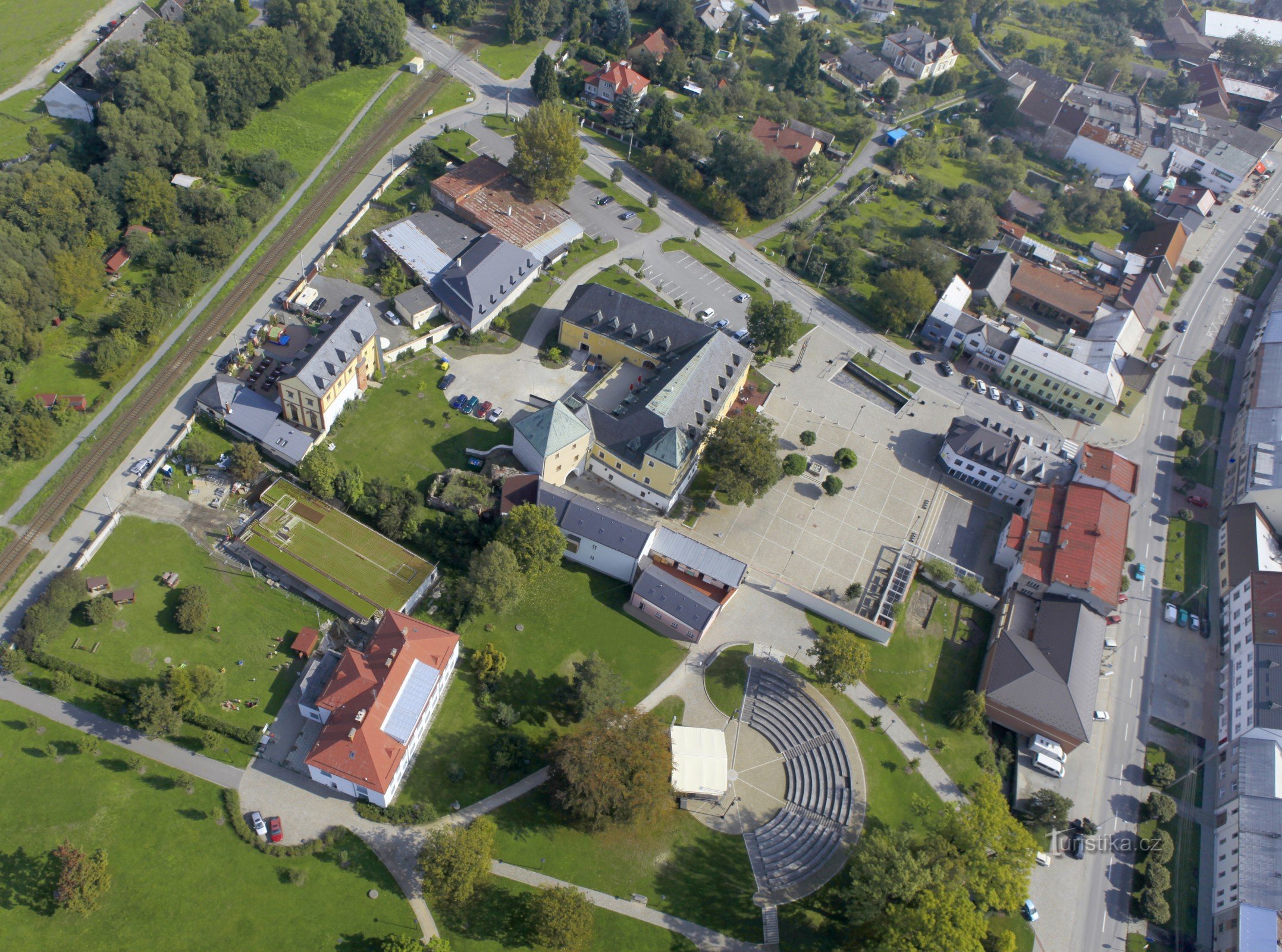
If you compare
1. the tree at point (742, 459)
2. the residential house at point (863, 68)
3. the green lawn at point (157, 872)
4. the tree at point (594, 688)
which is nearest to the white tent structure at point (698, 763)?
the tree at point (594, 688)

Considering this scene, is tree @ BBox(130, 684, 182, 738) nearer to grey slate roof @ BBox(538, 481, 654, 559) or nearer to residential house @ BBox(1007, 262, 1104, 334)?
grey slate roof @ BBox(538, 481, 654, 559)

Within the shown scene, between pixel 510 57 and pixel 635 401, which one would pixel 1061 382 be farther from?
pixel 510 57

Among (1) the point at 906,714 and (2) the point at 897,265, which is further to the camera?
(2) the point at 897,265

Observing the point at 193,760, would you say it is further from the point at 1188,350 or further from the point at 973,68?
the point at 973,68

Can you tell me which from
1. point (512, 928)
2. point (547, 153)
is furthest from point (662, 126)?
point (512, 928)

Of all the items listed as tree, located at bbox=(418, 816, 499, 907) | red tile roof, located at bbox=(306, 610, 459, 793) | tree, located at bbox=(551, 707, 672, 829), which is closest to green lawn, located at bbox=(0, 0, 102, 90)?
red tile roof, located at bbox=(306, 610, 459, 793)

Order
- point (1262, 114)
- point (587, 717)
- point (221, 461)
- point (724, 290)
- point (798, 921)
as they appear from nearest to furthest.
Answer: point (798, 921) → point (587, 717) → point (221, 461) → point (724, 290) → point (1262, 114)

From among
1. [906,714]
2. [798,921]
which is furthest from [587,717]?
[906,714]
